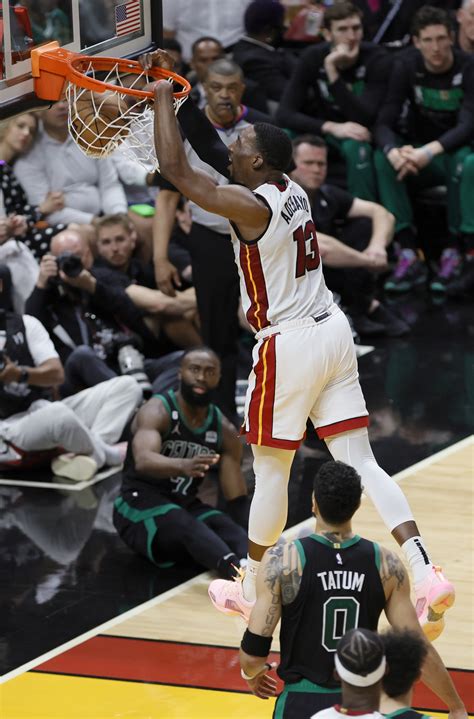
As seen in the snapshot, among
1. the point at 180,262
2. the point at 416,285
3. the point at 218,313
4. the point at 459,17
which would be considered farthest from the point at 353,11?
the point at 218,313

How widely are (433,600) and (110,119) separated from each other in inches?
90.7

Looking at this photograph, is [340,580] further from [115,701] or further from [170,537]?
[170,537]

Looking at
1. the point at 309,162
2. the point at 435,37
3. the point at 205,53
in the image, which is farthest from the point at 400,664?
the point at 205,53

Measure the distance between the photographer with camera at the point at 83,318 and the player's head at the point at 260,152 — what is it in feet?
11.5

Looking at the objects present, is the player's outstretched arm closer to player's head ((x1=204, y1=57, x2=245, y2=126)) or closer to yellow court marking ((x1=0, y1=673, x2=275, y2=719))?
yellow court marking ((x1=0, y1=673, x2=275, y2=719))

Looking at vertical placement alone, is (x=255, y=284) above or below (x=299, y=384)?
above

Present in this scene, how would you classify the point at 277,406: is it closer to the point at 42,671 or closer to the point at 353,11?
the point at 42,671

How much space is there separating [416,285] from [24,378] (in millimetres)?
4804

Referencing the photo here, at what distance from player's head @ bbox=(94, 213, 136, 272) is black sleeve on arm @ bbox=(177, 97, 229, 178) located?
3801 mm

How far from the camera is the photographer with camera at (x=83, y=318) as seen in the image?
882 centimetres

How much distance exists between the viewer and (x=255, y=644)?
4.29m

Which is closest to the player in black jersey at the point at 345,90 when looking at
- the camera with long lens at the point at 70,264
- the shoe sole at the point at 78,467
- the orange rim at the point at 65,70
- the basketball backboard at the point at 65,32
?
the camera with long lens at the point at 70,264

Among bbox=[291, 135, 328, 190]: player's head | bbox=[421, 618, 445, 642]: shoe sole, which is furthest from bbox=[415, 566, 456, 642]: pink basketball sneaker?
bbox=[291, 135, 328, 190]: player's head

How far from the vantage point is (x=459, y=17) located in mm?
12352
